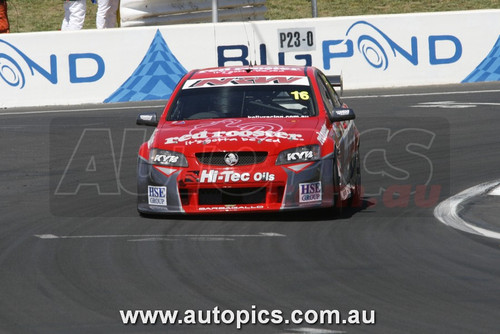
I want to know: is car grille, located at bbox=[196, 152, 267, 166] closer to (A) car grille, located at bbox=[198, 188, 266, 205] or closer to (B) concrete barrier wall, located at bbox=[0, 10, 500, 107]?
(A) car grille, located at bbox=[198, 188, 266, 205]

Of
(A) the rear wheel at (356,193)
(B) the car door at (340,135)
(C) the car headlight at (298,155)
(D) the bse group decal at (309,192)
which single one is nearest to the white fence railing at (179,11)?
(B) the car door at (340,135)

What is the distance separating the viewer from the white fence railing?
1121 inches

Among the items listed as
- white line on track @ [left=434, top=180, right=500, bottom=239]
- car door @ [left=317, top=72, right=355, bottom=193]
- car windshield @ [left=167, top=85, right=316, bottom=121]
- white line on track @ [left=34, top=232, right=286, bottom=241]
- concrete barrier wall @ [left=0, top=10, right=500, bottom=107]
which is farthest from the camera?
concrete barrier wall @ [left=0, top=10, right=500, bottom=107]

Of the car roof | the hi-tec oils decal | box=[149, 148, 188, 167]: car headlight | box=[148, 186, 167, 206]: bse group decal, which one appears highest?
the car roof

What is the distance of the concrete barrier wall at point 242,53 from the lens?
22.8 m

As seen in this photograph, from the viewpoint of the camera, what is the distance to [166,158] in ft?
34.0

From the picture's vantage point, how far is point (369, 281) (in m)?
7.61

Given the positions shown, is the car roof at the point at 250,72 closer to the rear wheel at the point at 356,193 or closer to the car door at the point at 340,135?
the car door at the point at 340,135

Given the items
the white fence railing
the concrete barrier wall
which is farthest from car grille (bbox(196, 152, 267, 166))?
the white fence railing

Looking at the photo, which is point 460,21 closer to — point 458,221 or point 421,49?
point 421,49

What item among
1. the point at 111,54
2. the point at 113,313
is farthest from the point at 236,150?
the point at 111,54

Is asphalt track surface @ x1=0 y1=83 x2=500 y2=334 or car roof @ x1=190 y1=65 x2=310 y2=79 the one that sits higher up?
car roof @ x1=190 y1=65 x2=310 y2=79

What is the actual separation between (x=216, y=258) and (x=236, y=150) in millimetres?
1887

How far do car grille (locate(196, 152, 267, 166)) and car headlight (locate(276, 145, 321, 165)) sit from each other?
156mm
